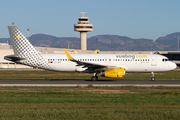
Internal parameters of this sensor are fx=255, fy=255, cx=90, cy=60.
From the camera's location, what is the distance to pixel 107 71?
30719 millimetres

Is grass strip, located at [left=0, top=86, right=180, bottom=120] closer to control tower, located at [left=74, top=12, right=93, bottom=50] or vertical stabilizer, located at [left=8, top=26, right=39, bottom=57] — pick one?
vertical stabilizer, located at [left=8, top=26, right=39, bottom=57]

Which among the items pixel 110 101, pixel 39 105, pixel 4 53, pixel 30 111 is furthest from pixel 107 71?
pixel 4 53

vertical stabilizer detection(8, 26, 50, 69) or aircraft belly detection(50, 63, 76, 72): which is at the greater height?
vertical stabilizer detection(8, 26, 50, 69)

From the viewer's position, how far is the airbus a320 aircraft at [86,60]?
3300 centimetres

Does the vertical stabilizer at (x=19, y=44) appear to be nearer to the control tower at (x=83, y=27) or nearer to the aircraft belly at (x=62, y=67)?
the aircraft belly at (x=62, y=67)

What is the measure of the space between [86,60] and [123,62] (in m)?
4.85

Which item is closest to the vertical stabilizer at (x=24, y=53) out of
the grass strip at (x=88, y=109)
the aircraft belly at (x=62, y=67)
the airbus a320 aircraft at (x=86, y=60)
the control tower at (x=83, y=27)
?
the airbus a320 aircraft at (x=86, y=60)

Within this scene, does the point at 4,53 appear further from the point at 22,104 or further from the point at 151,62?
the point at 22,104

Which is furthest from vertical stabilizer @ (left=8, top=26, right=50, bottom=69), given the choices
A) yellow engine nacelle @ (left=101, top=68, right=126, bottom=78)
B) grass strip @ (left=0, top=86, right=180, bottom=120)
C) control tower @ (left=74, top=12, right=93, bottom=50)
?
control tower @ (left=74, top=12, right=93, bottom=50)

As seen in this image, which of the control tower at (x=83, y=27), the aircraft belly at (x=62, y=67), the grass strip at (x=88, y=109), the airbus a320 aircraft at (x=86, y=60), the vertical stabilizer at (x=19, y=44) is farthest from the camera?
the control tower at (x=83, y=27)

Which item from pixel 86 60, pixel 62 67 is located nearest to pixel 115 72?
pixel 86 60

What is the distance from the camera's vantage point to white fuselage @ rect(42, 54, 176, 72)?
33000mm

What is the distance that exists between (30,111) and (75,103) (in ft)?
11.4

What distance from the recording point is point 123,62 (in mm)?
33000
